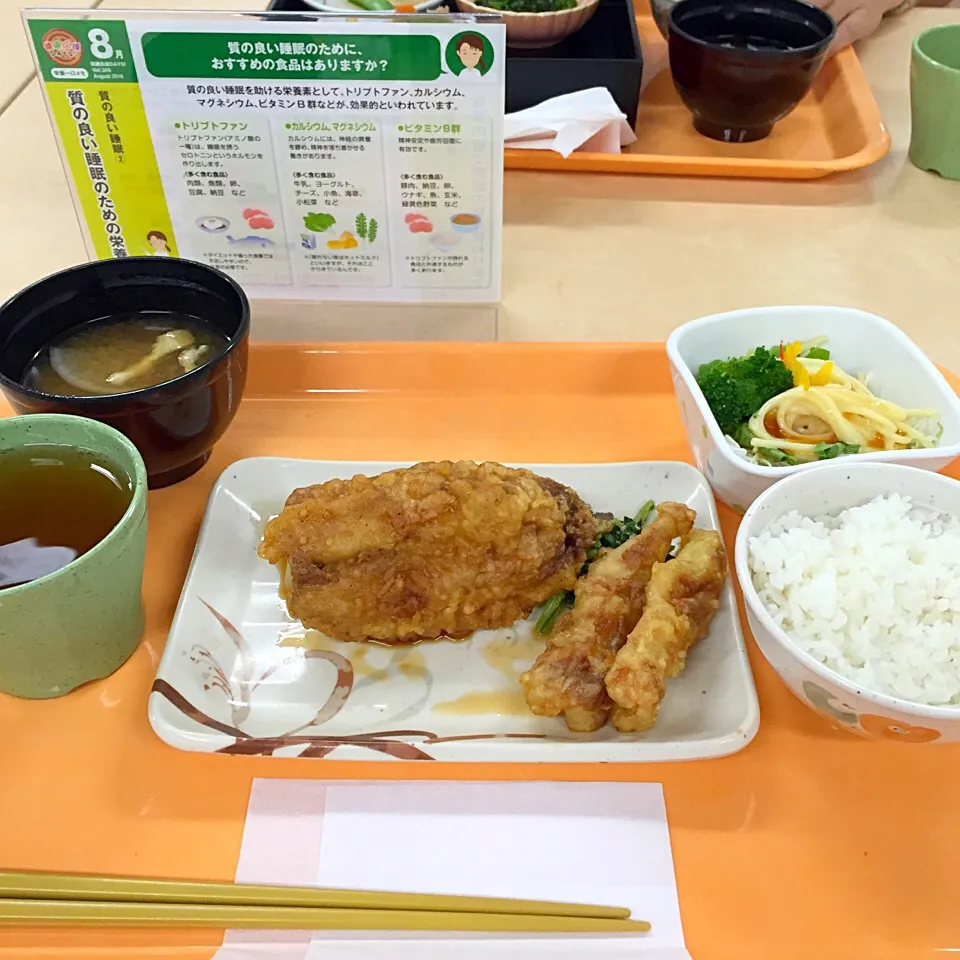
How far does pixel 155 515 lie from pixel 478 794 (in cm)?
81

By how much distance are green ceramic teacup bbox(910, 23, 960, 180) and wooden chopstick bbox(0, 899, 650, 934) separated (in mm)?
2280

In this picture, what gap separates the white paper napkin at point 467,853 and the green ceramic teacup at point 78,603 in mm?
324

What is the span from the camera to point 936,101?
2.30 metres

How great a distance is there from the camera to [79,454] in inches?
51.8

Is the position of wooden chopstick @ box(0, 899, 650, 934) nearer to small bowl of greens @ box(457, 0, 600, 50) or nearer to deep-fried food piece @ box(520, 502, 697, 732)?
deep-fried food piece @ box(520, 502, 697, 732)

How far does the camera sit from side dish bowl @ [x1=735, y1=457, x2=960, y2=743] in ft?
3.52

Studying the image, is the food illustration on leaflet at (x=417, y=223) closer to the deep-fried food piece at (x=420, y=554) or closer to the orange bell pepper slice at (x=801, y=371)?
the deep-fried food piece at (x=420, y=554)

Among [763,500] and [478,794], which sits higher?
[763,500]

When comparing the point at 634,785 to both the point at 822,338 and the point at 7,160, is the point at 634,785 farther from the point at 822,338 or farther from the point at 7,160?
the point at 7,160

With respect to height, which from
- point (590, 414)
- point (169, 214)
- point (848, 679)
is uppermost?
point (169, 214)

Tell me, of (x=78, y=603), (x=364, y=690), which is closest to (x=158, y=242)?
(x=78, y=603)

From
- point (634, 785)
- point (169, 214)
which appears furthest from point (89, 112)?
point (634, 785)

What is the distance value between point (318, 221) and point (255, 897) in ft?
4.04

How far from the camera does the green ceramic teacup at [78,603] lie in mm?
1122
